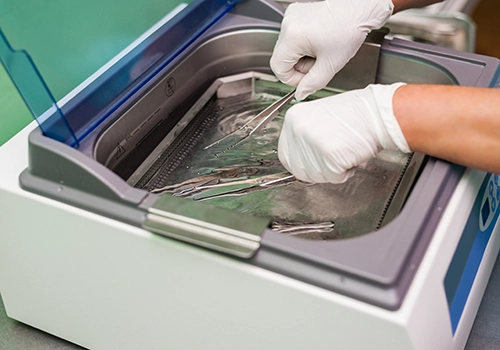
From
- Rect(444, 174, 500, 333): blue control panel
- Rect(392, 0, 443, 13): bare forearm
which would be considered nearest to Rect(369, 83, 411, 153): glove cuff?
Rect(444, 174, 500, 333): blue control panel

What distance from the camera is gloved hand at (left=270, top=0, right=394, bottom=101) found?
1.22 metres

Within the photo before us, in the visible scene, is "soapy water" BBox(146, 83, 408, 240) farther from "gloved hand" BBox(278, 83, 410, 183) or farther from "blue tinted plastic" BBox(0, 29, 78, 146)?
"blue tinted plastic" BBox(0, 29, 78, 146)

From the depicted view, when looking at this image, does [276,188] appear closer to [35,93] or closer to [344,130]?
[344,130]

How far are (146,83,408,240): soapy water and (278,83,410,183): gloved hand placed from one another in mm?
147

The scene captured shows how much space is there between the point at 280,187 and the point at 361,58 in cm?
38

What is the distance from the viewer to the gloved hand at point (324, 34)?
122cm

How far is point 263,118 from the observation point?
54.2 inches

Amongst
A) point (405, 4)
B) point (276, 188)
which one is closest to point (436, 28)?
point (405, 4)

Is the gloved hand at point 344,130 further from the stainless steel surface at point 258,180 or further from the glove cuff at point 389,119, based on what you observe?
the stainless steel surface at point 258,180

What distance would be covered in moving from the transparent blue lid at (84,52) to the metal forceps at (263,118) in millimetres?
234

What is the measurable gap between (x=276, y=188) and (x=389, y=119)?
1.11 ft

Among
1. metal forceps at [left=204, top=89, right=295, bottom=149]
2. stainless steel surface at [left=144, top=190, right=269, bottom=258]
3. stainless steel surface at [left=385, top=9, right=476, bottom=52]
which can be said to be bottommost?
metal forceps at [left=204, top=89, right=295, bottom=149]

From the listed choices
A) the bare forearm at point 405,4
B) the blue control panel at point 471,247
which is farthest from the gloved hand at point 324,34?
the blue control panel at point 471,247

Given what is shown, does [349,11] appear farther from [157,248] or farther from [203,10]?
[157,248]
